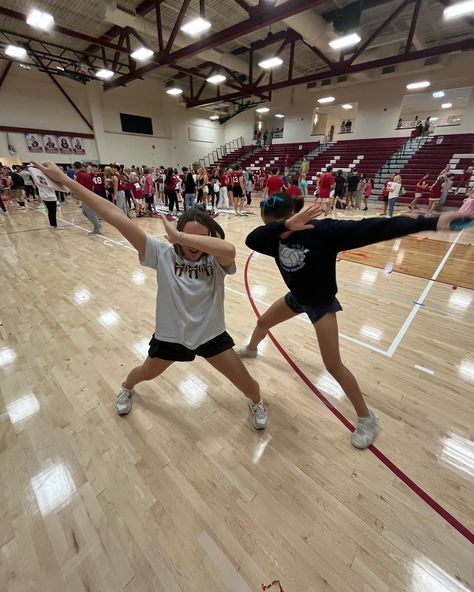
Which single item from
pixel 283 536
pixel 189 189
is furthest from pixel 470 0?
pixel 283 536

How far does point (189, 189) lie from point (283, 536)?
1003 centimetres

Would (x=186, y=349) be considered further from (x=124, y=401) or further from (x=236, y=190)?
(x=236, y=190)

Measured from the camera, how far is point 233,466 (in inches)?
69.6

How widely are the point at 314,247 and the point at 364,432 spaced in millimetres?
1360

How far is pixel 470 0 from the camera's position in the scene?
745 centimetres

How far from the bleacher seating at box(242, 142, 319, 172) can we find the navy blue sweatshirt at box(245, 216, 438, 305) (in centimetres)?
2017

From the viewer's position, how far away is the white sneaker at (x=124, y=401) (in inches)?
82.4

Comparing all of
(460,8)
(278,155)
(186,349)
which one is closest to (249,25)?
(460,8)

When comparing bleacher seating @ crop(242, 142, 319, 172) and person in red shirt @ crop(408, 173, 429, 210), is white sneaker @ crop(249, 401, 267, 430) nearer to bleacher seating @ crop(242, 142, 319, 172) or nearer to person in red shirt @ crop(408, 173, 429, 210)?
person in red shirt @ crop(408, 173, 429, 210)

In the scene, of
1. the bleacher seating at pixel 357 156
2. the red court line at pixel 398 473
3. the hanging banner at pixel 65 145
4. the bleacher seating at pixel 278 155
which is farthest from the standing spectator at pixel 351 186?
the hanging banner at pixel 65 145

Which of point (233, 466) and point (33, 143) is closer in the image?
point (233, 466)

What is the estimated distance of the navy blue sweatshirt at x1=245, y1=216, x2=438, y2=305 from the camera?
1.41 metres

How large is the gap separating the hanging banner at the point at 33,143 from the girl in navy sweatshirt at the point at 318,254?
20.1 m

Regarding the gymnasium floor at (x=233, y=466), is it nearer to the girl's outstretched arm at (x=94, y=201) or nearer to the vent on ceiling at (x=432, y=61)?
the girl's outstretched arm at (x=94, y=201)
